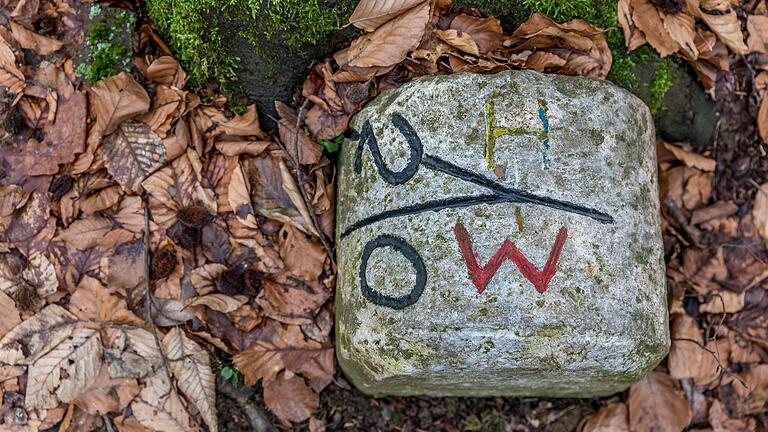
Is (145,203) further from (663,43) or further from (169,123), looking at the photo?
(663,43)

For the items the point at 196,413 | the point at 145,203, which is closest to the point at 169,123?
the point at 145,203

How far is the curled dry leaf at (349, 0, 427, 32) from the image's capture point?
213 cm

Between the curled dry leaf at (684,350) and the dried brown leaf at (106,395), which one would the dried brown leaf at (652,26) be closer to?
the curled dry leaf at (684,350)

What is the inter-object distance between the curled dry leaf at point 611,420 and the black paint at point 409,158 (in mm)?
1354

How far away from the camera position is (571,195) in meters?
1.88

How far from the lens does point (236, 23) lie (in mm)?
2201

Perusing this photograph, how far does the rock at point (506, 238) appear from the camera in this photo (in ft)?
5.95

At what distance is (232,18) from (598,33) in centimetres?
126

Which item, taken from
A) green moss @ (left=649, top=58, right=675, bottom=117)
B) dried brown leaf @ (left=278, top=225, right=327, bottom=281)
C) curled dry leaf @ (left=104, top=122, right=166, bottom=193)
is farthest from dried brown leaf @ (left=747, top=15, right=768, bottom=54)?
curled dry leaf @ (left=104, top=122, right=166, bottom=193)

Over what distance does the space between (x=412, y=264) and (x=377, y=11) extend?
0.87m

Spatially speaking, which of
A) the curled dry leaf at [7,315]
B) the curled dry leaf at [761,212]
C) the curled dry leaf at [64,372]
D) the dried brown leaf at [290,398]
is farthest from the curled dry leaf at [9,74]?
the curled dry leaf at [761,212]

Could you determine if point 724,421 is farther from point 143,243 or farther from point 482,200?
point 143,243

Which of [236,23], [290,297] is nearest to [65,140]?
[236,23]

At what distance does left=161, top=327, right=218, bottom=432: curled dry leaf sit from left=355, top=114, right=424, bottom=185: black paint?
0.92 m
